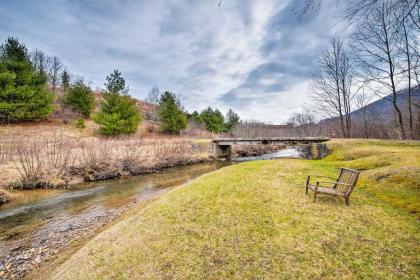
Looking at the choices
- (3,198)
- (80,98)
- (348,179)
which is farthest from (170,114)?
(348,179)

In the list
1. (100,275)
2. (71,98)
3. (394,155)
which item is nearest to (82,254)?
(100,275)

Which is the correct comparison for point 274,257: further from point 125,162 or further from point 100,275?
point 125,162

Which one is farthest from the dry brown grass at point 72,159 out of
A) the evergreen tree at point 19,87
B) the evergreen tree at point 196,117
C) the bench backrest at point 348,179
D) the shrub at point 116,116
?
the evergreen tree at point 196,117

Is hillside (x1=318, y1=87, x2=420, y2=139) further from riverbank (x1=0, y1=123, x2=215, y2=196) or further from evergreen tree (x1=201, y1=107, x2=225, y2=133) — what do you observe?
evergreen tree (x1=201, y1=107, x2=225, y2=133)

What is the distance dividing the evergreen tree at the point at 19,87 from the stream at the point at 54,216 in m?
22.8

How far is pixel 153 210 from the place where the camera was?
6863 mm

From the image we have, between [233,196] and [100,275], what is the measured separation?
4340 mm

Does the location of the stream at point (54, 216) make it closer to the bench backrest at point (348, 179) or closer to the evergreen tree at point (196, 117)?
the bench backrest at point (348, 179)

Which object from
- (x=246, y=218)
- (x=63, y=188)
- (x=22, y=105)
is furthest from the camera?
(x=22, y=105)

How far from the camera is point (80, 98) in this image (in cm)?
3769

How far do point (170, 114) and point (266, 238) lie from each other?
123ft

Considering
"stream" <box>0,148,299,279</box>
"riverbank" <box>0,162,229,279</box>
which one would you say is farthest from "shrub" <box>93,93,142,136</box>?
"riverbank" <box>0,162,229,279</box>

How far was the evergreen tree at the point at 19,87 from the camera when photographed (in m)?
26.8

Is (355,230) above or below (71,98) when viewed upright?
below
